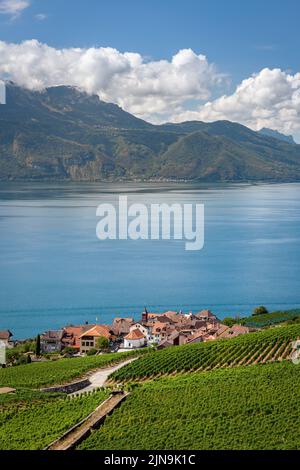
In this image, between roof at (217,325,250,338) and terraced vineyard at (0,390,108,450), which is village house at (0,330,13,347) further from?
terraced vineyard at (0,390,108,450)

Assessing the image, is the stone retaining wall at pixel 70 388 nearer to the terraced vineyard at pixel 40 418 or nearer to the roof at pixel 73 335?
the terraced vineyard at pixel 40 418

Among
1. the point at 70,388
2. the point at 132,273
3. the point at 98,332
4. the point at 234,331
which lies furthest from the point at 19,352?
the point at 132,273

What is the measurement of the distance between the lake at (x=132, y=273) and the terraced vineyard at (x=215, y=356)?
16218 mm

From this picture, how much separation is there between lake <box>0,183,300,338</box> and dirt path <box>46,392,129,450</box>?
2210 cm

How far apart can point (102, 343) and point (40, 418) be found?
17.0 meters

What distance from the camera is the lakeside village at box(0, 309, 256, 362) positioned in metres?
33.7

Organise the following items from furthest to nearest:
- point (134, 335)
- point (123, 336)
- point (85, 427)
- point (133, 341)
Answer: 1. point (123, 336)
2. point (134, 335)
3. point (133, 341)
4. point (85, 427)

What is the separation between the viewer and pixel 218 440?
13773 mm

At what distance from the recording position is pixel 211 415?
1568 cm

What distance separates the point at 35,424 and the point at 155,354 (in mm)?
10309

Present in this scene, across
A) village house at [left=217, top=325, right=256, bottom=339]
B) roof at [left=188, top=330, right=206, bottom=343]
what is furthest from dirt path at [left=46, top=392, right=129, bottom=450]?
roof at [left=188, top=330, right=206, bottom=343]

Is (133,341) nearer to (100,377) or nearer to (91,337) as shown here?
(91,337)
